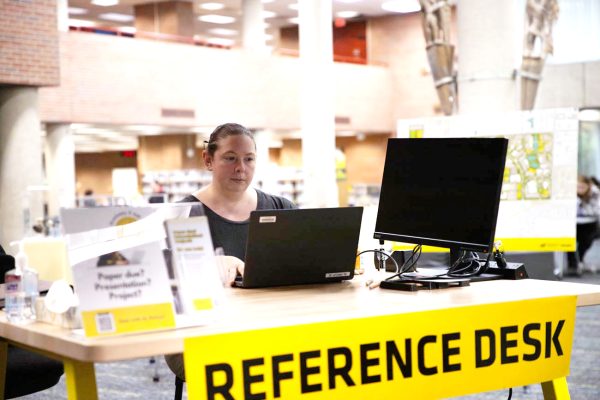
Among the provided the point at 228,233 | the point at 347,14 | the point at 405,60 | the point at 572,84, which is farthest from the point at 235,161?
the point at 347,14

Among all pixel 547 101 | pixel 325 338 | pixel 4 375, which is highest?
pixel 547 101

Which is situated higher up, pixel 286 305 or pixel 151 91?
pixel 151 91

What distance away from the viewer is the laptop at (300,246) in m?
2.89

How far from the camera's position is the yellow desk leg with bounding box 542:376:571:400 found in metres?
2.85

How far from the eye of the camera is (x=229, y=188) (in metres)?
3.72

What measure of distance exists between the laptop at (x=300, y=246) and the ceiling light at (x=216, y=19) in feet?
83.5

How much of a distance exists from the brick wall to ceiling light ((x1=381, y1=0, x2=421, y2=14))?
Result: 46.0ft

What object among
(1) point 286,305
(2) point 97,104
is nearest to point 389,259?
(1) point 286,305

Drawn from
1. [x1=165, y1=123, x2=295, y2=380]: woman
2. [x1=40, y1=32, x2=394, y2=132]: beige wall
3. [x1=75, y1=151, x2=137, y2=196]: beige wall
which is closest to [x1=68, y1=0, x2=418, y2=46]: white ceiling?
[x1=40, y1=32, x2=394, y2=132]: beige wall

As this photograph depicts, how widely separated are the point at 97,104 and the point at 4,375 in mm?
17091

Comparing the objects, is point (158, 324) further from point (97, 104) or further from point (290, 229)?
point (97, 104)

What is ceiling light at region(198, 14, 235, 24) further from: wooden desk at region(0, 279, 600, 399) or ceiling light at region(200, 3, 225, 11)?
wooden desk at region(0, 279, 600, 399)

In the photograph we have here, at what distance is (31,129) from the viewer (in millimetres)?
13625

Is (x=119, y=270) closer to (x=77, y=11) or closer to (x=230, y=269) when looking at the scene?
(x=230, y=269)
